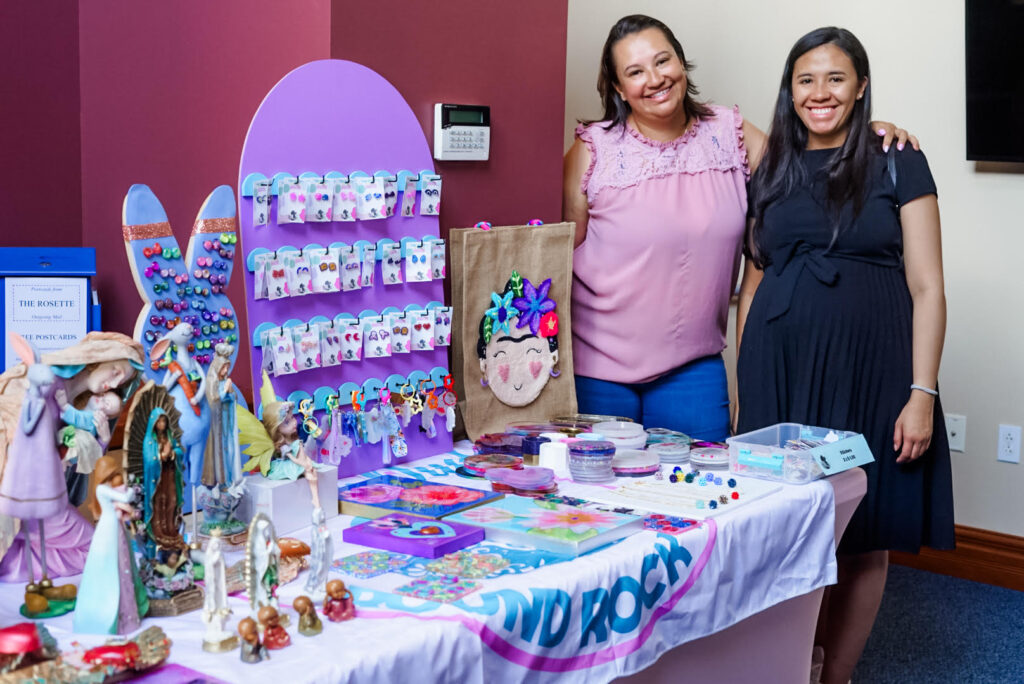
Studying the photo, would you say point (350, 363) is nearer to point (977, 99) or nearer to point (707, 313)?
point (707, 313)

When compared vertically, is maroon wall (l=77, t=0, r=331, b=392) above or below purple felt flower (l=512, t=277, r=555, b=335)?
above

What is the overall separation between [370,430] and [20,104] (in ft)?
3.12

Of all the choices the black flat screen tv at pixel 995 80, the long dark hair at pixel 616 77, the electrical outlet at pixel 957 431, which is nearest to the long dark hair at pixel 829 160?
the long dark hair at pixel 616 77

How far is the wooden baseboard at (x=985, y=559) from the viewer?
3.47 m

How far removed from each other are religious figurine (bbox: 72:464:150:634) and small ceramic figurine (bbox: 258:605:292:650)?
0.16m

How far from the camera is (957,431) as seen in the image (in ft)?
11.6

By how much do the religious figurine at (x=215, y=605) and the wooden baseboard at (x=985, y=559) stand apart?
2871mm

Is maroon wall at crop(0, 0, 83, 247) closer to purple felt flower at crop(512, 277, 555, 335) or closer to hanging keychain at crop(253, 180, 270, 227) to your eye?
hanging keychain at crop(253, 180, 270, 227)

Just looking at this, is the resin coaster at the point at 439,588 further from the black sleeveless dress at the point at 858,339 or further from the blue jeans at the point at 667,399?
the black sleeveless dress at the point at 858,339

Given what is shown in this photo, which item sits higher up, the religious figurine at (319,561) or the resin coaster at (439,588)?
the religious figurine at (319,561)

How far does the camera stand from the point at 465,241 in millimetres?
2080

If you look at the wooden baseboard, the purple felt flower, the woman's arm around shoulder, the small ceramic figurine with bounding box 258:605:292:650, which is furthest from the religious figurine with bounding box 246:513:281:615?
the wooden baseboard

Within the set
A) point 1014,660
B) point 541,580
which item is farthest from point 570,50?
point 541,580

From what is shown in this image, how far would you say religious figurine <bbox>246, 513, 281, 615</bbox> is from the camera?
46.6 inches
